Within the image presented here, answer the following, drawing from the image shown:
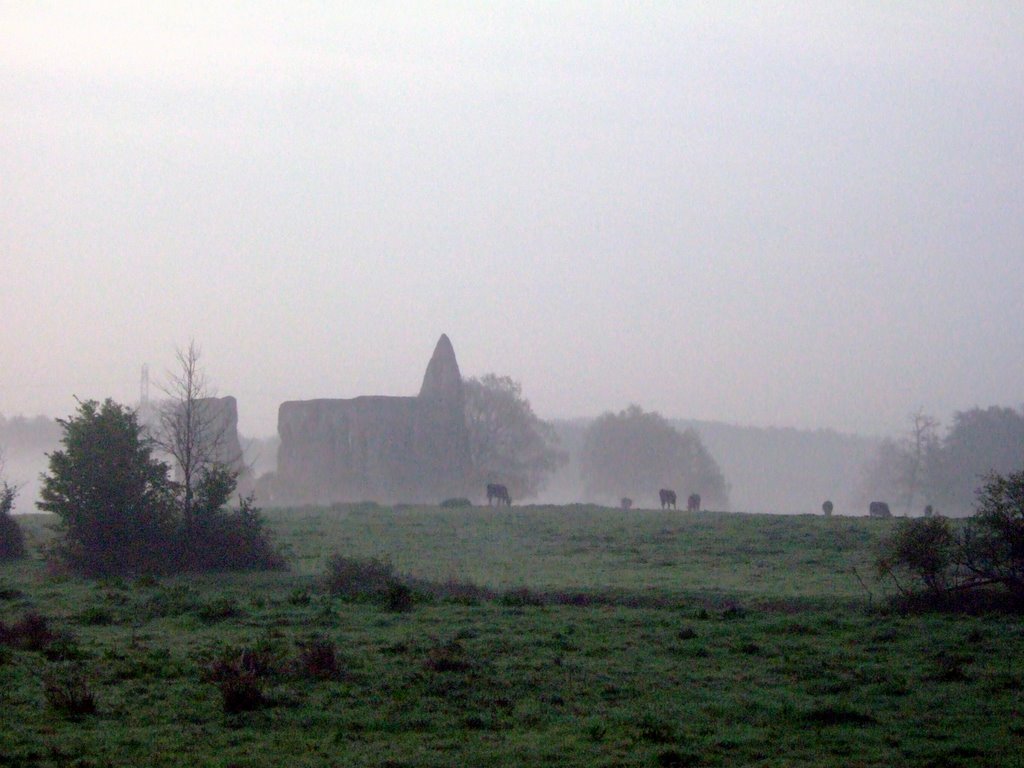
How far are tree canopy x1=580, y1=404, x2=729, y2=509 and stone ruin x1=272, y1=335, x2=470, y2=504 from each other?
48.6 ft

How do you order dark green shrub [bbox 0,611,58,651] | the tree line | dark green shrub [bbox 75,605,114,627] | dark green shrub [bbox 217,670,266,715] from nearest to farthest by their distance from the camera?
1. dark green shrub [bbox 217,670,266,715]
2. dark green shrub [bbox 0,611,58,651]
3. dark green shrub [bbox 75,605,114,627]
4. the tree line

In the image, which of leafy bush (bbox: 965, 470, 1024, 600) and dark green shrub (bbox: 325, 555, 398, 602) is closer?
leafy bush (bbox: 965, 470, 1024, 600)

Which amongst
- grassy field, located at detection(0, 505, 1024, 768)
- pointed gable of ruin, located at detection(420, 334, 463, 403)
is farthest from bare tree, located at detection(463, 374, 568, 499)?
grassy field, located at detection(0, 505, 1024, 768)

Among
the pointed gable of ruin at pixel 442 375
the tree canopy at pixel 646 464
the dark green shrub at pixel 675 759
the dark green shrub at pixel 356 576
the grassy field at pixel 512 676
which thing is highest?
the pointed gable of ruin at pixel 442 375

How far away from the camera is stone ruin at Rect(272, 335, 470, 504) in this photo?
8262 centimetres

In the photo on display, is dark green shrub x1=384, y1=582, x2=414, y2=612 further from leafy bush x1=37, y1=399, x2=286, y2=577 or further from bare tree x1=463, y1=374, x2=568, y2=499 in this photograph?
bare tree x1=463, y1=374, x2=568, y2=499

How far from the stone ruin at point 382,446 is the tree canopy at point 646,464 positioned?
14825mm

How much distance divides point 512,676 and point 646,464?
77686 millimetres

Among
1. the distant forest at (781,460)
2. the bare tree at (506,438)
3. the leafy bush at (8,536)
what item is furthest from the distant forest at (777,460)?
the leafy bush at (8,536)

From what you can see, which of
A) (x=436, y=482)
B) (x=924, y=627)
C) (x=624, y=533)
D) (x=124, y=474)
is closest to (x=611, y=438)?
(x=436, y=482)

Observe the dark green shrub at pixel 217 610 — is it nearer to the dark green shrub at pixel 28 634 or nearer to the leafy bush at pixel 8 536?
the dark green shrub at pixel 28 634

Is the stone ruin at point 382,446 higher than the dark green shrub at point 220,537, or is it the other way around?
the stone ruin at point 382,446

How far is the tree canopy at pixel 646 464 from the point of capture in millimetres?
90625

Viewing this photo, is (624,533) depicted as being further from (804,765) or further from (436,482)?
(436,482)
